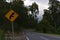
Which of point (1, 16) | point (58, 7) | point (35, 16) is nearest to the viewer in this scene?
point (1, 16)

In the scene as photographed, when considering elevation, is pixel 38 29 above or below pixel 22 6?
below

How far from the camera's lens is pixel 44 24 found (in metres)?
105

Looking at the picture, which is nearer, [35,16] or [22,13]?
[22,13]

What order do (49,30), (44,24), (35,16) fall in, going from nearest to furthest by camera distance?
(49,30) → (44,24) → (35,16)

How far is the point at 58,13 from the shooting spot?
10981cm

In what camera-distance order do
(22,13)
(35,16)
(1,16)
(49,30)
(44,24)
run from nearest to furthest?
(1,16) → (22,13) → (49,30) → (44,24) → (35,16)

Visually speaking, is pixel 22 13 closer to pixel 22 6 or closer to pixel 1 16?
pixel 22 6

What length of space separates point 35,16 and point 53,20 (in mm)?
9733

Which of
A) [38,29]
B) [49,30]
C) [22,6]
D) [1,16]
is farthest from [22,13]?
[38,29]

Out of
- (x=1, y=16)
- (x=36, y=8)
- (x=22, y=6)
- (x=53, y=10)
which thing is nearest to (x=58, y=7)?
(x=53, y=10)

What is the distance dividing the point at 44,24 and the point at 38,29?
4.61 meters

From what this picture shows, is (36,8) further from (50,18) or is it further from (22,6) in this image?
(22,6)

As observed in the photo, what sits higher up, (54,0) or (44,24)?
(54,0)

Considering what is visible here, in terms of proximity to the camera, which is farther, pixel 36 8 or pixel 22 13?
pixel 36 8
